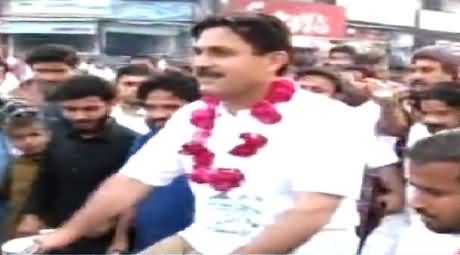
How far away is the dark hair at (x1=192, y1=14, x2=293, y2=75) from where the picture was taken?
4.00 m

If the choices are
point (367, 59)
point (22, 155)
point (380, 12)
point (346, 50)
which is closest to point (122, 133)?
point (22, 155)

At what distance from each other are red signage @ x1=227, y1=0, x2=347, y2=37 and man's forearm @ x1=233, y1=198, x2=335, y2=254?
1870 centimetres

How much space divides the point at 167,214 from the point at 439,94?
1.28 m

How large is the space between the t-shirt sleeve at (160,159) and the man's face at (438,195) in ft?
3.43

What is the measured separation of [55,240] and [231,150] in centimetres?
62

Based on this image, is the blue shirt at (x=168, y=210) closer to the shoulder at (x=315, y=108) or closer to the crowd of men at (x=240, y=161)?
the crowd of men at (x=240, y=161)

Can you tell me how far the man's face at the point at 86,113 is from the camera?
5969 mm

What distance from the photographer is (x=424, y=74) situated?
6477 mm

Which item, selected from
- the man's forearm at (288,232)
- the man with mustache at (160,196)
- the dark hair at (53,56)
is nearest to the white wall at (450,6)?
the dark hair at (53,56)

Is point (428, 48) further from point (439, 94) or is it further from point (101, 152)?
point (101, 152)

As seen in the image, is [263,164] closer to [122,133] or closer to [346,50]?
[122,133]

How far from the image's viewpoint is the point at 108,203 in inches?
163

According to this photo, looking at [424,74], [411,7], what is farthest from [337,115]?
[411,7]

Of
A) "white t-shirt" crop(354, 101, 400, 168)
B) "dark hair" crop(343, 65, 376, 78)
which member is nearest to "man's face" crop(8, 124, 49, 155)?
"white t-shirt" crop(354, 101, 400, 168)
